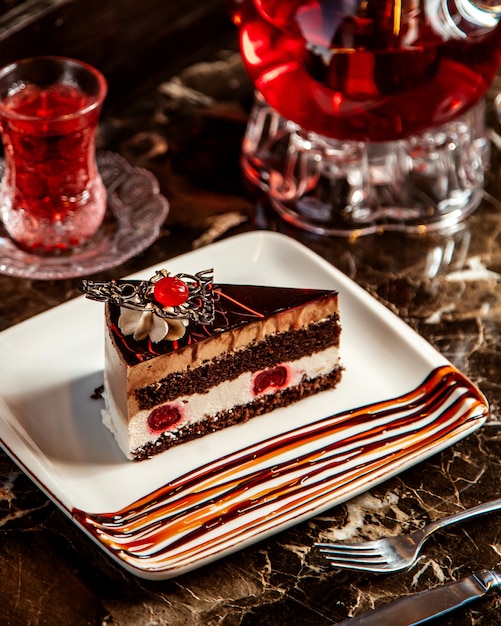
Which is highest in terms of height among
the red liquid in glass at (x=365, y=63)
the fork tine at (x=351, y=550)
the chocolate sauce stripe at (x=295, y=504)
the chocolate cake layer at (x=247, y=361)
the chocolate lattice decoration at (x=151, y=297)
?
the red liquid in glass at (x=365, y=63)

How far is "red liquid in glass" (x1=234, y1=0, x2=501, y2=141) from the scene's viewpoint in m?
1.61

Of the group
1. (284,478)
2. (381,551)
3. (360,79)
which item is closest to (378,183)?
(360,79)

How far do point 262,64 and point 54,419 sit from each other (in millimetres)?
702

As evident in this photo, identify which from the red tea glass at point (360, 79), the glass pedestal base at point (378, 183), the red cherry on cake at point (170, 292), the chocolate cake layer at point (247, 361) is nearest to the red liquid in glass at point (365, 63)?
the red tea glass at point (360, 79)

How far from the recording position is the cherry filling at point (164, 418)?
4.67 ft

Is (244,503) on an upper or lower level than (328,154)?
lower

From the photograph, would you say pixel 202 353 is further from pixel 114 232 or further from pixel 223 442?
pixel 114 232

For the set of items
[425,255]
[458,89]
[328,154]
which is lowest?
[425,255]

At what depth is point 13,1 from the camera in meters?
1.85

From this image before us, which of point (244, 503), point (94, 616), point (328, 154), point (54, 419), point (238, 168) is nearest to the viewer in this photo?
point (94, 616)

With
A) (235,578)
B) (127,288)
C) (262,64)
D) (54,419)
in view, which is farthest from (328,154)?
(235,578)

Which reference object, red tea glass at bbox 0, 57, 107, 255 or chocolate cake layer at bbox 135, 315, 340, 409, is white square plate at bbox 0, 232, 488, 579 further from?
red tea glass at bbox 0, 57, 107, 255

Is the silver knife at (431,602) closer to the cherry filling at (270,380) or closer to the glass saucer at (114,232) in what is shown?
the cherry filling at (270,380)

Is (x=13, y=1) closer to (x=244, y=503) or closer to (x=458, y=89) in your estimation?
(x=458, y=89)
